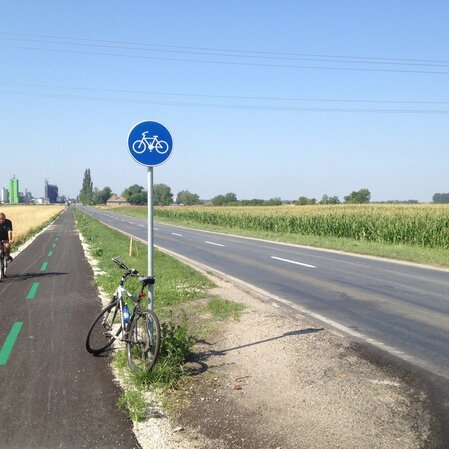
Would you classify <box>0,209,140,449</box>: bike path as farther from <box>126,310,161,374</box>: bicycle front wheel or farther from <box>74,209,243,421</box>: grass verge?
<box>126,310,161,374</box>: bicycle front wheel

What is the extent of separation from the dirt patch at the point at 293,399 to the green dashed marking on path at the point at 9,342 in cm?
244

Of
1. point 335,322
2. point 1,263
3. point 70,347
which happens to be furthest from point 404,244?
point 70,347

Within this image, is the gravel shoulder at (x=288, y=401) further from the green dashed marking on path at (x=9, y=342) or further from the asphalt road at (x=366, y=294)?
the green dashed marking on path at (x=9, y=342)

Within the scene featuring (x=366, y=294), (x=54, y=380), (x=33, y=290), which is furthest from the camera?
(x=33, y=290)

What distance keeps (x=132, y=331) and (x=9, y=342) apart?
2.29 meters

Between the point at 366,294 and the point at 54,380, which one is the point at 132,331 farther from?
the point at 366,294

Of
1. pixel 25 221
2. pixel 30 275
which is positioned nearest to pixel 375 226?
pixel 30 275

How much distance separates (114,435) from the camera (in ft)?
12.2

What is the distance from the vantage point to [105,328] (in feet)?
19.9

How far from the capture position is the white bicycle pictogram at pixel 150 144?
17.7 ft

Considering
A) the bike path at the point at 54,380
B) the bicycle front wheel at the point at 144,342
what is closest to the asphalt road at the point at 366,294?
the bicycle front wheel at the point at 144,342

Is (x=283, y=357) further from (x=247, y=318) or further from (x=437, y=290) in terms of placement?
(x=437, y=290)

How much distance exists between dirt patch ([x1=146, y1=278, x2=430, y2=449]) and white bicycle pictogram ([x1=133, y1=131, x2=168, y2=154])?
100 inches

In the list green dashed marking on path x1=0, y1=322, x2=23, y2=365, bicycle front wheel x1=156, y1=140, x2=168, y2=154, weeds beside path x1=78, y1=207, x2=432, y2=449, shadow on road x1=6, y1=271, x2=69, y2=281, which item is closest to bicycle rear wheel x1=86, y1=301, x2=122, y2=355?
weeds beside path x1=78, y1=207, x2=432, y2=449
